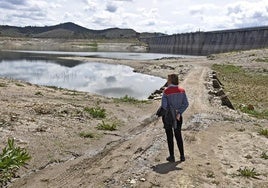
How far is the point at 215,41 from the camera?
133125 mm

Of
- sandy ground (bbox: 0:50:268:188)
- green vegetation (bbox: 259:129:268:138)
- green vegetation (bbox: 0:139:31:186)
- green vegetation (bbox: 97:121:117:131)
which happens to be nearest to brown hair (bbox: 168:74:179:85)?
sandy ground (bbox: 0:50:268:188)

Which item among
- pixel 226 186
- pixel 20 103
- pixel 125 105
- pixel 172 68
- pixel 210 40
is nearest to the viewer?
pixel 226 186

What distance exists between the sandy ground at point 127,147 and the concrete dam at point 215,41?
89.5 metres

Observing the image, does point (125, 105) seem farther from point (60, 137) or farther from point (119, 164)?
point (119, 164)

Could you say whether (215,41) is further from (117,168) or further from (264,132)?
(117,168)

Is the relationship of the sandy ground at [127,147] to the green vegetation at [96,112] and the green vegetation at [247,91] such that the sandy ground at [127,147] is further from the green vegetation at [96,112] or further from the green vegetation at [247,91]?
the green vegetation at [247,91]

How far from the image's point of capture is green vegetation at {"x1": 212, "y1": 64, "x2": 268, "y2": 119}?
2495cm

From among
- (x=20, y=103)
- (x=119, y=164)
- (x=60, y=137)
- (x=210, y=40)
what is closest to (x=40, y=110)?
(x=20, y=103)

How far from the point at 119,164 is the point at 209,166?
245 centimetres

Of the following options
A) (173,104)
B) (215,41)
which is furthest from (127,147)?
(215,41)

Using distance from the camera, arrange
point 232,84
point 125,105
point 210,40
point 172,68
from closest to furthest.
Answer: point 125,105
point 232,84
point 172,68
point 210,40

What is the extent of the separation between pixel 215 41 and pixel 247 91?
103039mm

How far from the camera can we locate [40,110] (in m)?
17.2

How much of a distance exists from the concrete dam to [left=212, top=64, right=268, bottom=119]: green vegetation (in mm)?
58862
